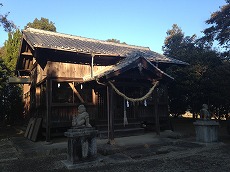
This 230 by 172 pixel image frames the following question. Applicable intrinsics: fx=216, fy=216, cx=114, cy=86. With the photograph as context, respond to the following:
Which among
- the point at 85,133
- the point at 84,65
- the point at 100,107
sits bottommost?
the point at 85,133

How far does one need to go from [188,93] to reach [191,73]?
1975 mm

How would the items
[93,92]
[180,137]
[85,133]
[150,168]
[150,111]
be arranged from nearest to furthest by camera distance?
1. [150,168]
2. [85,133]
3. [180,137]
4. [93,92]
5. [150,111]

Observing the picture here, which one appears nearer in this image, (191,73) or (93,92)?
(93,92)

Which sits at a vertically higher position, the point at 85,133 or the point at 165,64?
the point at 165,64

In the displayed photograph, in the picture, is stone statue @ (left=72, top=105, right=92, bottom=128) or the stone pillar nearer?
the stone pillar

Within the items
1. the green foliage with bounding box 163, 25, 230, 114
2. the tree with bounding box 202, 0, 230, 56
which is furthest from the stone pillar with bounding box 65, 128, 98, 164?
the tree with bounding box 202, 0, 230, 56

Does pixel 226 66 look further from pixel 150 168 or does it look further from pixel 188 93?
pixel 150 168

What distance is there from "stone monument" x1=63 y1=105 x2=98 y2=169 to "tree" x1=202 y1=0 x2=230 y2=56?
54.0 ft

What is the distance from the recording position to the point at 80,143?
740cm

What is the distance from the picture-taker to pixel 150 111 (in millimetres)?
15305

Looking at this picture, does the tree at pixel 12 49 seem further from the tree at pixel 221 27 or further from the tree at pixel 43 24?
the tree at pixel 221 27

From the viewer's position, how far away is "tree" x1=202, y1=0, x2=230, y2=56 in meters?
18.9

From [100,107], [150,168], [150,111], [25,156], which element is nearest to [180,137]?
[150,111]

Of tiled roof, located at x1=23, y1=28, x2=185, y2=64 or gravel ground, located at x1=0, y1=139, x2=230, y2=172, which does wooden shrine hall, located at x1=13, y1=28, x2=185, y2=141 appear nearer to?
tiled roof, located at x1=23, y1=28, x2=185, y2=64
